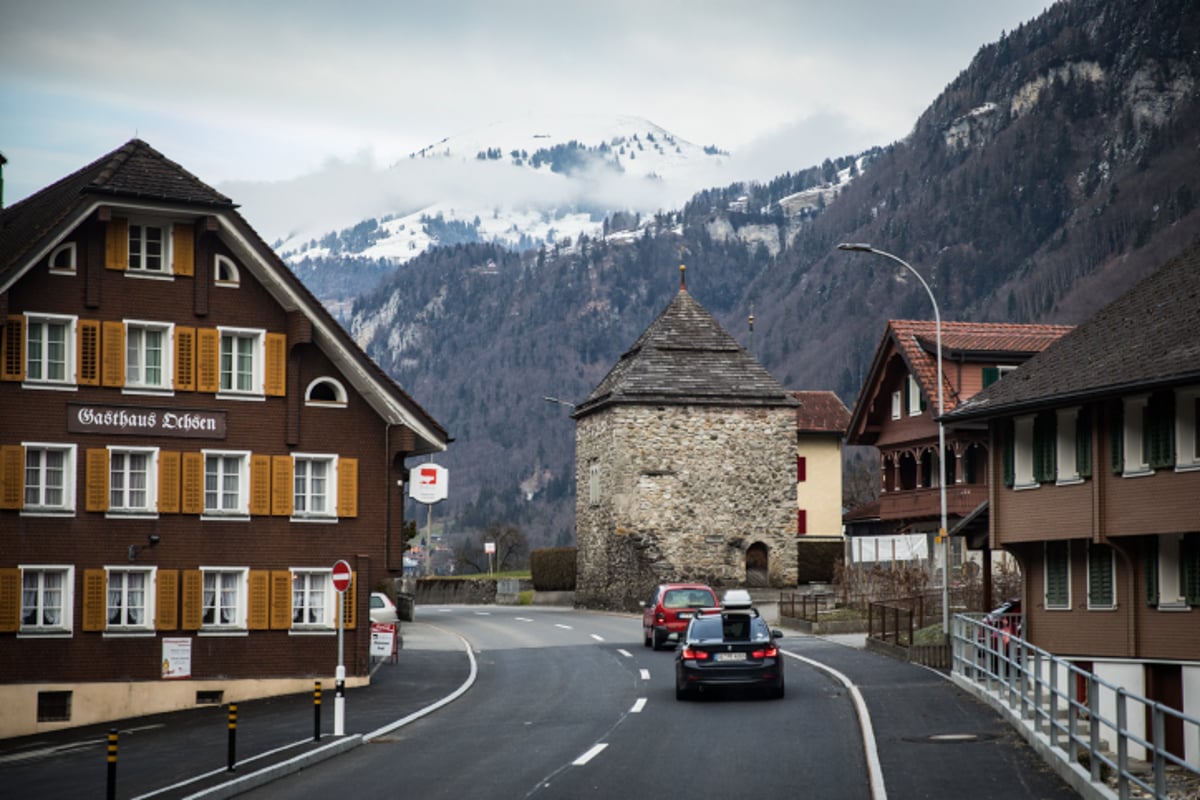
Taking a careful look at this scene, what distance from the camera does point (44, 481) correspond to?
35.4 meters

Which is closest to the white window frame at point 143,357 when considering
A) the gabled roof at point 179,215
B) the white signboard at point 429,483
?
the gabled roof at point 179,215

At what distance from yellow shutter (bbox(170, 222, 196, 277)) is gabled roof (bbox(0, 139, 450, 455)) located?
52 cm

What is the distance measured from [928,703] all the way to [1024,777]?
8728 mm

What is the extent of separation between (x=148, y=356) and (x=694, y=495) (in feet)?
111

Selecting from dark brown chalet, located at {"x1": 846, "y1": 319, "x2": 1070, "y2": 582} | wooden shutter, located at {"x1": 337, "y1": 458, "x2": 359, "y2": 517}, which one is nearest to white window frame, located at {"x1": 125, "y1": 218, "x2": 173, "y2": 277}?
wooden shutter, located at {"x1": 337, "y1": 458, "x2": 359, "y2": 517}

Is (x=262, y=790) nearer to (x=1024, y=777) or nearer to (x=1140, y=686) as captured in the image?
(x=1024, y=777)

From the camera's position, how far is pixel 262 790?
20.7m

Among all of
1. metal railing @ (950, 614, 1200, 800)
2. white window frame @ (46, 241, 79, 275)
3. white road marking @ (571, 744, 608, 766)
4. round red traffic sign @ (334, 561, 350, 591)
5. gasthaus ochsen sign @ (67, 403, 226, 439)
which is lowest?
white road marking @ (571, 744, 608, 766)

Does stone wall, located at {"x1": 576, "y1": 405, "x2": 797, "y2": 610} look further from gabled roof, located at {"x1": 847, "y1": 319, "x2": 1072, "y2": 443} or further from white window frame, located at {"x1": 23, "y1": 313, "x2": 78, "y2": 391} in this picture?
white window frame, located at {"x1": 23, "y1": 313, "x2": 78, "y2": 391}

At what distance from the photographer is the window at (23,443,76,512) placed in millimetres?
35344

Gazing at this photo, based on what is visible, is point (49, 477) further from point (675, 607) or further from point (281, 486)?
point (675, 607)

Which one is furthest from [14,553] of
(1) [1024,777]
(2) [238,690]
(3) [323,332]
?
(1) [1024,777]

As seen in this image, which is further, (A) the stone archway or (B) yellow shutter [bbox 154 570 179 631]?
(A) the stone archway

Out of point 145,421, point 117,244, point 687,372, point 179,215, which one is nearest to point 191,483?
point 145,421
